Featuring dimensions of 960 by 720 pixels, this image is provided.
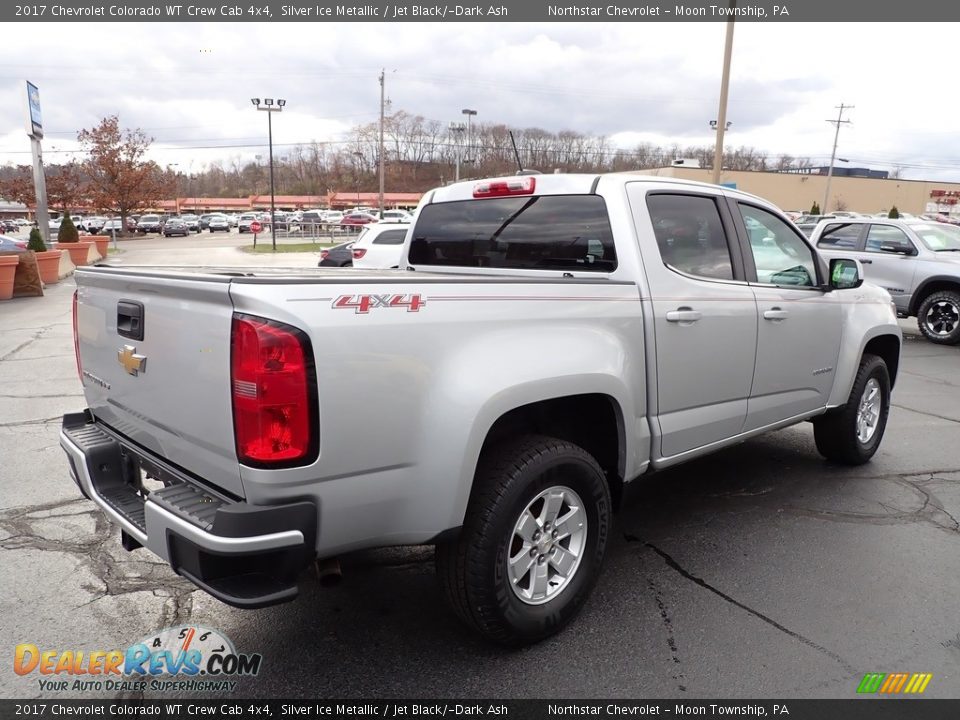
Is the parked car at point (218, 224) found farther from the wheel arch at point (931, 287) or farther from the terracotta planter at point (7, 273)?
the wheel arch at point (931, 287)

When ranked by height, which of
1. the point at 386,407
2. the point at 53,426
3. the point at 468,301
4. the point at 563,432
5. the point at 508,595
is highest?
the point at 468,301

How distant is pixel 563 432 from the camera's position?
10.6ft

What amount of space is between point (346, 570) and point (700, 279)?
242cm

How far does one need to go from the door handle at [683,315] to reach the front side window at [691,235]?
0.23 metres

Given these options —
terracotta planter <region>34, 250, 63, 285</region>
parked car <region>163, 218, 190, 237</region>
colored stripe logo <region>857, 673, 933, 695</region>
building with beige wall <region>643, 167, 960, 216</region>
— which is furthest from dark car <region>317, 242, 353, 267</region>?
building with beige wall <region>643, 167, 960, 216</region>

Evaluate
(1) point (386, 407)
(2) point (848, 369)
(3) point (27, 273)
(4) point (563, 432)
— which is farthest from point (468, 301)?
(3) point (27, 273)

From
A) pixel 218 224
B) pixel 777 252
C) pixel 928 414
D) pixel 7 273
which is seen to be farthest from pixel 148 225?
pixel 777 252

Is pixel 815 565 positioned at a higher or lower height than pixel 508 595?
lower

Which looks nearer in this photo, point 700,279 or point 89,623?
point 89,623

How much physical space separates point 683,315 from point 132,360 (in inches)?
97.2

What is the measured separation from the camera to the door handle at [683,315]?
3.26m

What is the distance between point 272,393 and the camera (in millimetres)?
2084

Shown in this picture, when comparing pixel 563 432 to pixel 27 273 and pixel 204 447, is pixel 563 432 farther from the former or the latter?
pixel 27 273

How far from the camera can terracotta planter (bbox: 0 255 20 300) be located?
14.7m
